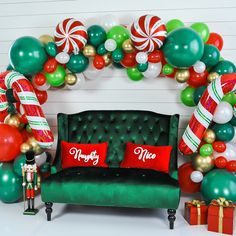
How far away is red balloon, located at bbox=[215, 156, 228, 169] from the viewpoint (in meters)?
3.60

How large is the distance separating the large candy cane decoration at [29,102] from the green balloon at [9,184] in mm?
402

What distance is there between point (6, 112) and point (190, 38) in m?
2.03

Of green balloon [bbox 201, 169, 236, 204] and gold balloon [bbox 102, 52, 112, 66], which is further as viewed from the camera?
gold balloon [bbox 102, 52, 112, 66]

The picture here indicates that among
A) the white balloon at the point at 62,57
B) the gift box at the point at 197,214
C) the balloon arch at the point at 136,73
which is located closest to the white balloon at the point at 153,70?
the balloon arch at the point at 136,73

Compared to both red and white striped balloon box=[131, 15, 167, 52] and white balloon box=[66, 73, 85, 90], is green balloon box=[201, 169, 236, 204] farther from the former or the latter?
white balloon box=[66, 73, 85, 90]

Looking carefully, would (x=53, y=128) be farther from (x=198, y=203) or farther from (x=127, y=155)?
(x=198, y=203)

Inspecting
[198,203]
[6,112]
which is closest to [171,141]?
[198,203]

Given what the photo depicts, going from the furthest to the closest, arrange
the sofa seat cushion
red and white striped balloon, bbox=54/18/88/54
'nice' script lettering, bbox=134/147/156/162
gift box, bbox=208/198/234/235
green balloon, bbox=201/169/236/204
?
red and white striped balloon, bbox=54/18/88/54 < 'nice' script lettering, bbox=134/147/156/162 < green balloon, bbox=201/169/236/204 < the sofa seat cushion < gift box, bbox=208/198/234/235

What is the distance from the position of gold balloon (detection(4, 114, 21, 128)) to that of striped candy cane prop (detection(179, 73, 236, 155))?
1.75 metres

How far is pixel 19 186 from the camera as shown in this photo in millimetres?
3809

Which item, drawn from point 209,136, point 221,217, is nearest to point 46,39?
point 209,136

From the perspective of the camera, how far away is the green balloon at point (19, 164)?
3718 mm

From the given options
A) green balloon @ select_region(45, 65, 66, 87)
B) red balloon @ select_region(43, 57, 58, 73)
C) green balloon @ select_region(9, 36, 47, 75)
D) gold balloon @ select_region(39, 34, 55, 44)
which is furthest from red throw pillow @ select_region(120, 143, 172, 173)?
gold balloon @ select_region(39, 34, 55, 44)

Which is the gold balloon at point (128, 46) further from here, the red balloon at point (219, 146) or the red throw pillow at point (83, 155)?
the red balloon at point (219, 146)
